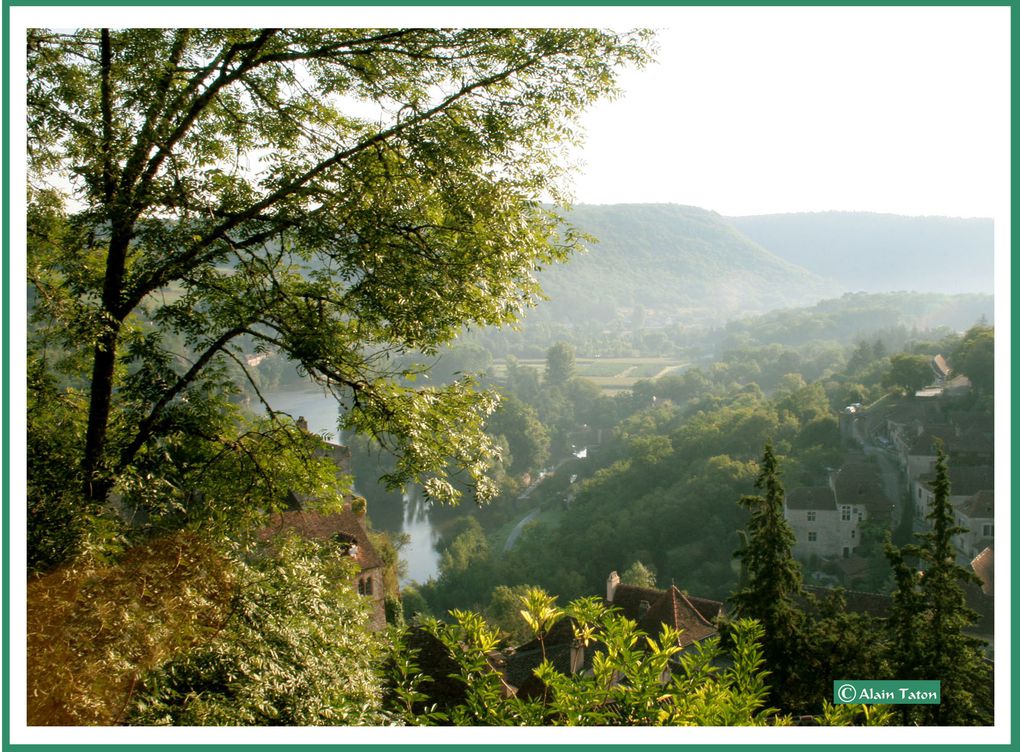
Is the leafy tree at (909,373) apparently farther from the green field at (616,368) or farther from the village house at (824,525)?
the green field at (616,368)

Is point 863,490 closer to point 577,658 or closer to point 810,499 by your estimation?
point 810,499

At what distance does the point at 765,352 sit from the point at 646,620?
54428 mm

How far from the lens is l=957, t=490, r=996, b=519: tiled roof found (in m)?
21.1

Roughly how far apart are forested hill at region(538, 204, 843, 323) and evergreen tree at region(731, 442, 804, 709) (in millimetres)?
45366

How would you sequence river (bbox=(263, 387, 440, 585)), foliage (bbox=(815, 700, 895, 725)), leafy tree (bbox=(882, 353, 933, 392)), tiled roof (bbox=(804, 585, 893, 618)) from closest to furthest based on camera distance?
foliage (bbox=(815, 700, 895, 725)), tiled roof (bbox=(804, 585, 893, 618)), river (bbox=(263, 387, 440, 585)), leafy tree (bbox=(882, 353, 933, 392))

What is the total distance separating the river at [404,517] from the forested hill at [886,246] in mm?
39380

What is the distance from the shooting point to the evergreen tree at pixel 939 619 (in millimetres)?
7477

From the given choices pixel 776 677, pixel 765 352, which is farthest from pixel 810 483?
pixel 765 352

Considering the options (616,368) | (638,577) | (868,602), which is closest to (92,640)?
(868,602)

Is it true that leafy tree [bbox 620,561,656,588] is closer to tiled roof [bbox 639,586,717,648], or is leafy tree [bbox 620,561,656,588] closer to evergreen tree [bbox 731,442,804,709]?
tiled roof [bbox 639,586,717,648]

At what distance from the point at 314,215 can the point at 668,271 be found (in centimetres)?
6588

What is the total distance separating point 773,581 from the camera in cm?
977

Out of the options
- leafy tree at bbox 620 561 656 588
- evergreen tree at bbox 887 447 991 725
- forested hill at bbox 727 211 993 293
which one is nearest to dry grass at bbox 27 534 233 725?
evergreen tree at bbox 887 447 991 725

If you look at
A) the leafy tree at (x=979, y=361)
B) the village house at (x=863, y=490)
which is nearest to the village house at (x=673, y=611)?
the village house at (x=863, y=490)
